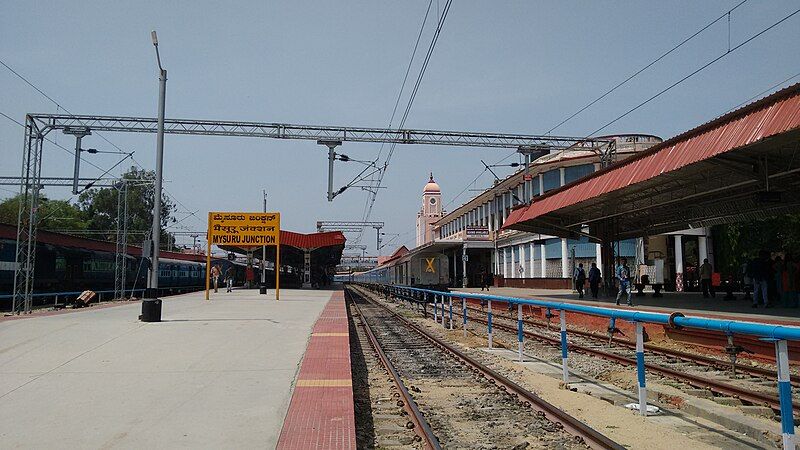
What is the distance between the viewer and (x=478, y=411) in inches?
286

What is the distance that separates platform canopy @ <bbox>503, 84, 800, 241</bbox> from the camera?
37.0 feet

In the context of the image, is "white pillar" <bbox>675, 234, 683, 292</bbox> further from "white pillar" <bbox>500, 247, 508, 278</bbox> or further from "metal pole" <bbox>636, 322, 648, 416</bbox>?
"metal pole" <bbox>636, 322, 648, 416</bbox>

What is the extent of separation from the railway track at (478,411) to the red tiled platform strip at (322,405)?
876 millimetres

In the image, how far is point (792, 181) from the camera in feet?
49.0

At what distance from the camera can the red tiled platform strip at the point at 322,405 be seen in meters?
5.09

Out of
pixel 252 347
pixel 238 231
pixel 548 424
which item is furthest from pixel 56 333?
pixel 238 231

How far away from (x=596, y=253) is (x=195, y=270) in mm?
35653

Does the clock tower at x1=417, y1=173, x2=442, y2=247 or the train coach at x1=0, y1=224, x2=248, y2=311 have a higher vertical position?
the clock tower at x1=417, y1=173, x2=442, y2=247

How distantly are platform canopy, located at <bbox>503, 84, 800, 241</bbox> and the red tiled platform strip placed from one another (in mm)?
8560

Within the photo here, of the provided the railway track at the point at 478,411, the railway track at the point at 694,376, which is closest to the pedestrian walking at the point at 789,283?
the railway track at the point at 694,376

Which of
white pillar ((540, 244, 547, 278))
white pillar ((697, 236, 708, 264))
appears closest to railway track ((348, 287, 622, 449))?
white pillar ((697, 236, 708, 264))

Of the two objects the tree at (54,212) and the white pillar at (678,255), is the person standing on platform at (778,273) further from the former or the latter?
the tree at (54,212)

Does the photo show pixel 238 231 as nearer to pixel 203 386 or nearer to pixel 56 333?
pixel 56 333

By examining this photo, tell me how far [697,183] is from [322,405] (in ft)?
46.9
